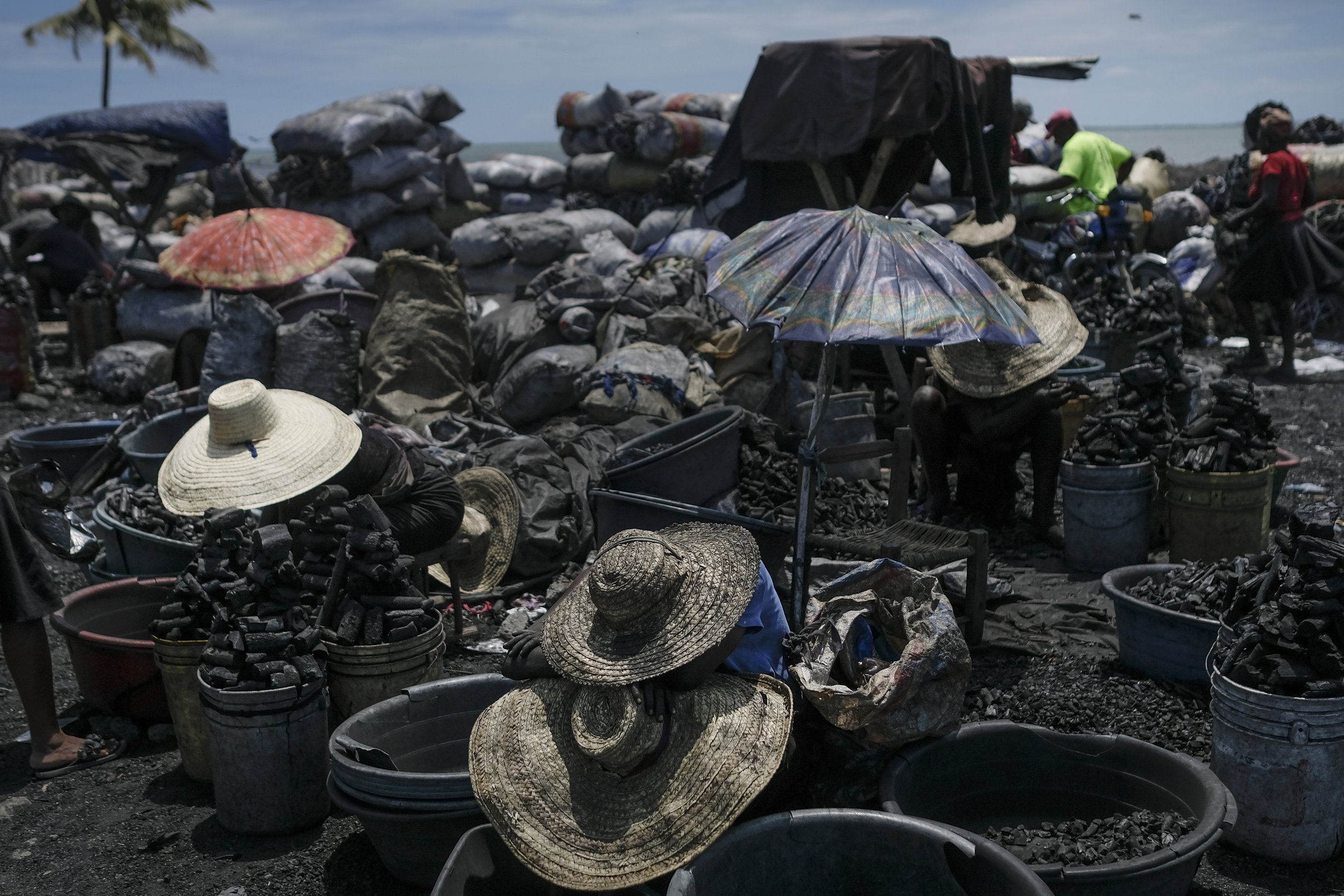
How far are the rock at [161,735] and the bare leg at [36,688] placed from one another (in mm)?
251

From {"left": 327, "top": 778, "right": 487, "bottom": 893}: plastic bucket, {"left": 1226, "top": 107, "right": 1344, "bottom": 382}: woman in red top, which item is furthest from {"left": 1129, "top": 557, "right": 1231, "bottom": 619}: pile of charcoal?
{"left": 1226, "top": 107, "right": 1344, "bottom": 382}: woman in red top

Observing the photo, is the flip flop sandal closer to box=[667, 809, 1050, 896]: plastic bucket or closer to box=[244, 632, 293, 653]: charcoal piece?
box=[244, 632, 293, 653]: charcoal piece

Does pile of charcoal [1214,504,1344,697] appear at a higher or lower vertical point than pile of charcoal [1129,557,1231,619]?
higher

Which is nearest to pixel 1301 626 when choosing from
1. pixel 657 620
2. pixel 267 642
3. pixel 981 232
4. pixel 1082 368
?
pixel 657 620

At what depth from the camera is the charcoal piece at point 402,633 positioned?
370 cm

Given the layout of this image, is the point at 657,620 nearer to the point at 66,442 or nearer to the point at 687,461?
the point at 687,461

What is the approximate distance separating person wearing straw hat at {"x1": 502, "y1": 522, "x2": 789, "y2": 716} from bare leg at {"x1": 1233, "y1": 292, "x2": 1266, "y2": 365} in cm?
874

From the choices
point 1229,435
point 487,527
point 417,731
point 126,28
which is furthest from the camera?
point 126,28

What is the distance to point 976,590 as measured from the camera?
15.3 ft

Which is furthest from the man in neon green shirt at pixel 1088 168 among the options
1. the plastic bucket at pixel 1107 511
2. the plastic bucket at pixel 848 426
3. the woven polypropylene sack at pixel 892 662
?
the woven polypropylene sack at pixel 892 662

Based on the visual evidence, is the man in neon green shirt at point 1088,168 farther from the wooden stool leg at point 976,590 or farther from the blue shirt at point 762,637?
the blue shirt at point 762,637

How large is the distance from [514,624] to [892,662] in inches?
89.2

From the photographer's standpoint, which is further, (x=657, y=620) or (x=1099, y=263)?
(x=1099, y=263)

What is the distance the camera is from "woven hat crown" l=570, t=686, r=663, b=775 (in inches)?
109
